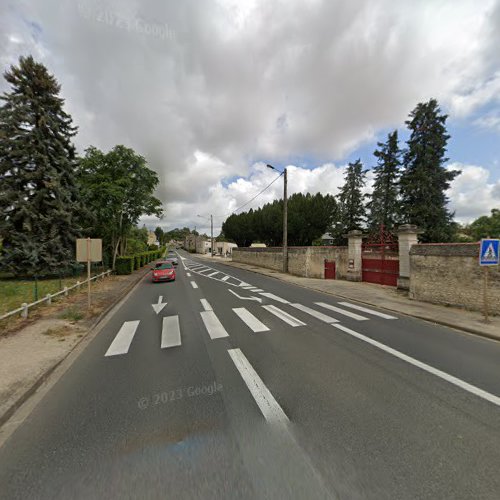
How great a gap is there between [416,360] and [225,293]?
26.7ft

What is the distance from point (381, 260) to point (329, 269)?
399 centimetres

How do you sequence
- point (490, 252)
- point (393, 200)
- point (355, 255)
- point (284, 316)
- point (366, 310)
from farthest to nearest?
point (393, 200)
point (355, 255)
point (366, 310)
point (284, 316)
point (490, 252)

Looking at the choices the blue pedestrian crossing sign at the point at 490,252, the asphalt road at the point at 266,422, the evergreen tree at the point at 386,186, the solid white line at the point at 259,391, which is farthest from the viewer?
the evergreen tree at the point at 386,186

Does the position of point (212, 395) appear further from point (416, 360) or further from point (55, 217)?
point (55, 217)

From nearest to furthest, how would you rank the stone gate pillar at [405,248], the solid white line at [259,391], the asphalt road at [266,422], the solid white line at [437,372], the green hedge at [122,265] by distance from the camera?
1. the asphalt road at [266,422]
2. the solid white line at [259,391]
3. the solid white line at [437,372]
4. the stone gate pillar at [405,248]
5. the green hedge at [122,265]

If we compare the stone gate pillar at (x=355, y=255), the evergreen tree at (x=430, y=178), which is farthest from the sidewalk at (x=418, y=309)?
the evergreen tree at (x=430, y=178)

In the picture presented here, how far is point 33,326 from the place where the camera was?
6449mm

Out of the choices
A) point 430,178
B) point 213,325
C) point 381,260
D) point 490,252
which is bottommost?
point 213,325

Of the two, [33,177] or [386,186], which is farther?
[386,186]

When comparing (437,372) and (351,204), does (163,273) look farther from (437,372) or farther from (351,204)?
(351,204)

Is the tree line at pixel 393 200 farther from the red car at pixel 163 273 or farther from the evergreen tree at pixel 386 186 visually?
the red car at pixel 163 273

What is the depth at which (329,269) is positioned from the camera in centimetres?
1723

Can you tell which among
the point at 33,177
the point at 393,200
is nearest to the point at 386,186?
the point at 393,200

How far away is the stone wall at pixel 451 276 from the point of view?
8008 mm
